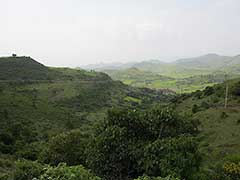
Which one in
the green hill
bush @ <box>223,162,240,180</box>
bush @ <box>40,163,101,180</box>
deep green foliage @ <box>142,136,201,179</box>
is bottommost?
the green hill

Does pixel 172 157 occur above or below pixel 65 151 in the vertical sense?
above

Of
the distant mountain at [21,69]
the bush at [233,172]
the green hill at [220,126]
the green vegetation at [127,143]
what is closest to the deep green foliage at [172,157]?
the green vegetation at [127,143]

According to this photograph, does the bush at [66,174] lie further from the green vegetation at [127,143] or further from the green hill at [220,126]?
the green hill at [220,126]

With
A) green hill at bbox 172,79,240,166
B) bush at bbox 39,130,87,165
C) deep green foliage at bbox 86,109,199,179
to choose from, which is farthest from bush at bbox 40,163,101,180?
green hill at bbox 172,79,240,166

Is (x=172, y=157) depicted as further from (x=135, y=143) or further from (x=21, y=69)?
(x=21, y=69)

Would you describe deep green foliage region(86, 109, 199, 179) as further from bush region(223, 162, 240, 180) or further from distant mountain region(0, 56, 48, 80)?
distant mountain region(0, 56, 48, 80)

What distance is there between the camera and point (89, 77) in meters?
132

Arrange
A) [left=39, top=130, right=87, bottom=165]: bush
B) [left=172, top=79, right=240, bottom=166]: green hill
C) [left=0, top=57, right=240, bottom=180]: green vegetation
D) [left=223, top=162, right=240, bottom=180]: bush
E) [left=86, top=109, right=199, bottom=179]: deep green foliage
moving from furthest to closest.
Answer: [left=172, top=79, right=240, bottom=166]: green hill, [left=39, top=130, right=87, bottom=165]: bush, [left=223, top=162, right=240, bottom=180]: bush, [left=86, top=109, right=199, bottom=179]: deep green foliage, [left=0, top=57, right=240, bottom=180]: green vegetation

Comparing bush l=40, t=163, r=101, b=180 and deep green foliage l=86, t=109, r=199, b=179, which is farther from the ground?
bush l=40, t=163, r=101, b=180

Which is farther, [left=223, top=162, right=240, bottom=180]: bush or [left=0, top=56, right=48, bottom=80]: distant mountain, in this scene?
[left=0, top=56, right=48, bottom=80]: distant mountain

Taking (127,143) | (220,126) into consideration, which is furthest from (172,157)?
(220,126)

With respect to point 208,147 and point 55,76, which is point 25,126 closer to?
point 208,147

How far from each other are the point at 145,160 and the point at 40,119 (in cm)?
4953

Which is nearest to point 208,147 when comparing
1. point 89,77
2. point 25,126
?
point 25,126
